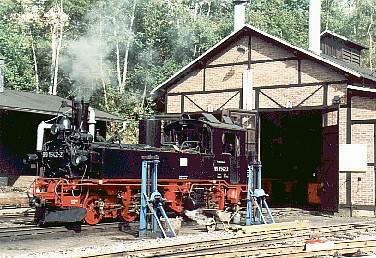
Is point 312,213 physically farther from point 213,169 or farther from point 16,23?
point 16,23

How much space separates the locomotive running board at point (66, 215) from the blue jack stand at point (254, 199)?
4390 millimetres

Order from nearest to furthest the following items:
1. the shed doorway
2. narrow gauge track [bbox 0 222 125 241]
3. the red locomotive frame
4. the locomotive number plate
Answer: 1. narrow gauge track [bbox 0 222 125 241]
2. the red locomotive frame
3. the locomotive number plate
4. the shed doorway

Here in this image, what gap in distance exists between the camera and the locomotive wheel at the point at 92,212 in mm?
13914

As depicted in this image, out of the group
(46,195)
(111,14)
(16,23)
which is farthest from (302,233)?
(16,23)

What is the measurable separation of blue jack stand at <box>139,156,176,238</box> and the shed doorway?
12.2 m

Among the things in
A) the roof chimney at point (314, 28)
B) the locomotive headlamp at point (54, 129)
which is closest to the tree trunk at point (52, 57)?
the roof chimney at point (314, 28)

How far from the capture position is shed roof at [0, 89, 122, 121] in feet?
72.2

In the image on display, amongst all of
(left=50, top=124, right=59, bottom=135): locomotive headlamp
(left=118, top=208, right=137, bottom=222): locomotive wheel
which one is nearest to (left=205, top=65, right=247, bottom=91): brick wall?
(left=118, top=208, right=137, bottom=222): locomotive wheel

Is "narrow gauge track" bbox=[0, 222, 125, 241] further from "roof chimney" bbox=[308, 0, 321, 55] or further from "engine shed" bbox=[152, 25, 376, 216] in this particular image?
"roof chimney" bbox=[308, 0, 321, 55]

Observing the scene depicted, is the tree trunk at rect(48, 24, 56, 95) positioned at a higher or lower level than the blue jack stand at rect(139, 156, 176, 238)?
higher

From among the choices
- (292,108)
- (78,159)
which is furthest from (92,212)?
(292,108)

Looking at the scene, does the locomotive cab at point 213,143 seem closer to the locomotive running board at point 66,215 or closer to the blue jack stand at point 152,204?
the blue jack stand at point 152,204

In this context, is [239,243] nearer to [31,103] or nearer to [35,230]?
[35,230]

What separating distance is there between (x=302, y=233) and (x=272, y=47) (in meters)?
8.93
